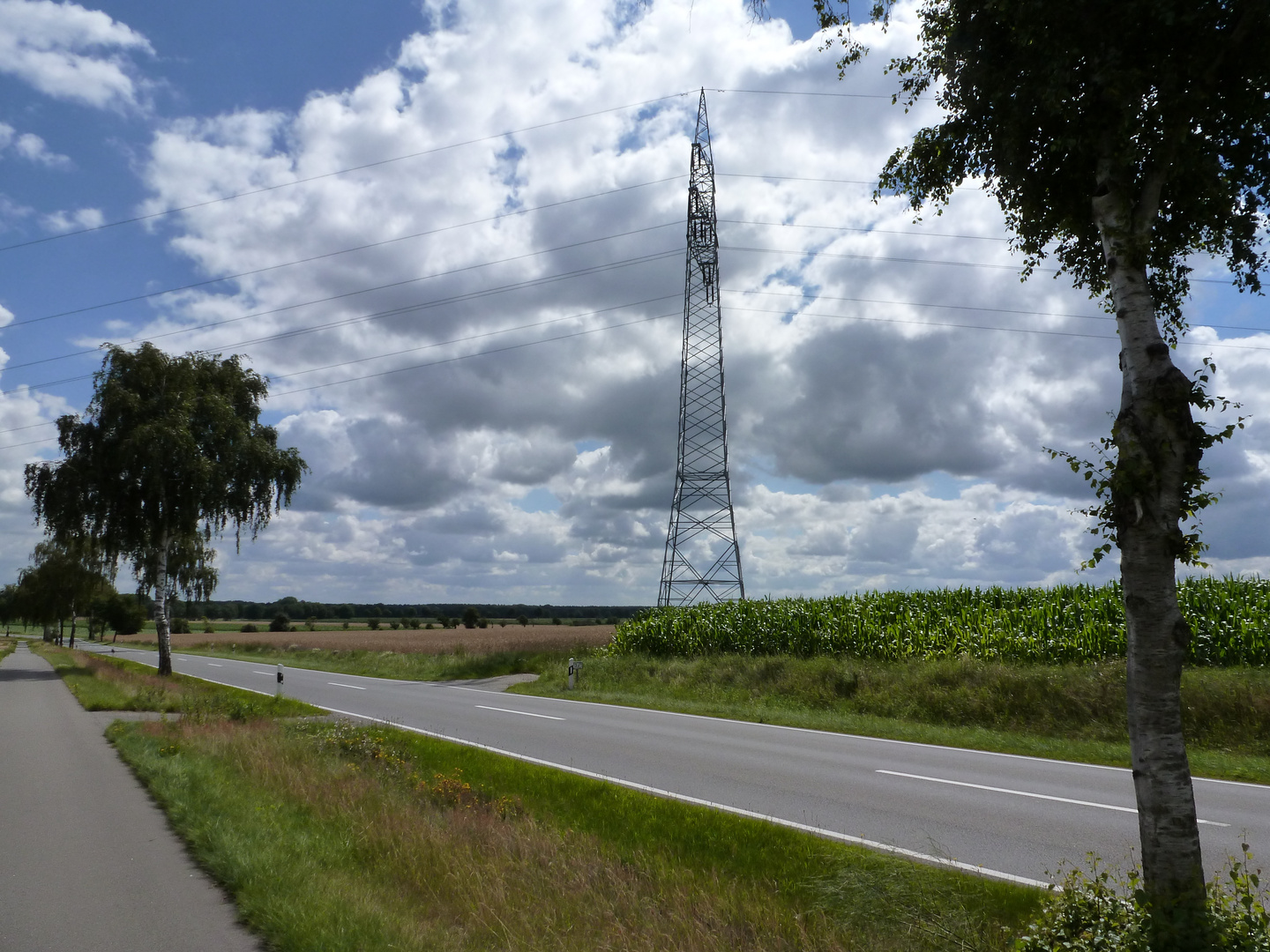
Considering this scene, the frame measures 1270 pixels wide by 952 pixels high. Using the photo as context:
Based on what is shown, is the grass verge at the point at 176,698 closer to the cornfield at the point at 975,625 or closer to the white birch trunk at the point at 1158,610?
the cornfield at the point at 975,625

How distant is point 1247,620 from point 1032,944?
1653 cm

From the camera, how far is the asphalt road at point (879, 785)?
796cm

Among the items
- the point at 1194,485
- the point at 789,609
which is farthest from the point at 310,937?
the point at 789,609

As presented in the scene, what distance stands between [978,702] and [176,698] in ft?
61.5

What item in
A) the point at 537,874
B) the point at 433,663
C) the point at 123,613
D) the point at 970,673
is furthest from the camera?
the point at 123,613

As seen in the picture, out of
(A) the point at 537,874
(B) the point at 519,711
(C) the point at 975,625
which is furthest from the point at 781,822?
(C) the point at 975,625

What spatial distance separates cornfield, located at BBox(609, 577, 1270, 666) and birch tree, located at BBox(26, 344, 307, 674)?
16412 millimetres

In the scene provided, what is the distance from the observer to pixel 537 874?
6.77m

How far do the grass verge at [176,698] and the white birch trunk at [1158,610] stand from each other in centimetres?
1649

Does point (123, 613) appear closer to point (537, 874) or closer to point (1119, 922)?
point (537, 874)

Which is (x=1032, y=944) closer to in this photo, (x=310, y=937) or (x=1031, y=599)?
(x=310, y=937)

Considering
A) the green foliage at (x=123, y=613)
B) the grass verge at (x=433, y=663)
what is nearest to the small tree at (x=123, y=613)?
the green foliage at (x=123, y=613)

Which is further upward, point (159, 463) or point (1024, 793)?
point (159, 463)

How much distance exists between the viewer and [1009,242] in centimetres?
668
